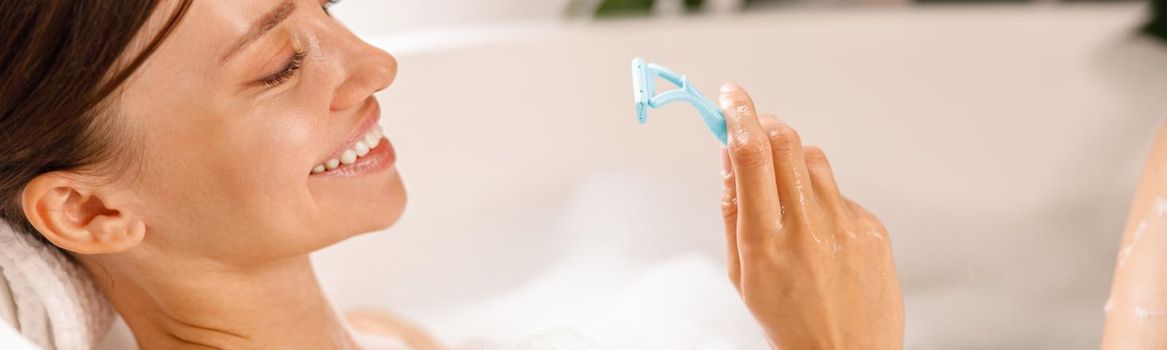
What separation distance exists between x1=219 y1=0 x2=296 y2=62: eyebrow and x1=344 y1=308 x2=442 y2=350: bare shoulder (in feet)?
1.43

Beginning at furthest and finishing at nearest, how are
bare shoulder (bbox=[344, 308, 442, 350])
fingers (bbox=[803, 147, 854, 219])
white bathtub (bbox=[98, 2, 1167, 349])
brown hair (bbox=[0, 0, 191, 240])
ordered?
white bathtub (bbox=[98, 2, 1167, 349]) → bare shoulder (bbox=[344, 308, 442, 350]) → fingers (bbox=[803, 147, 854, 219]) → brown hair (bbox=[0, 0, 191, 240])

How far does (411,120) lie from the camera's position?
1.65 meters

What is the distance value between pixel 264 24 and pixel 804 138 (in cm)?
97

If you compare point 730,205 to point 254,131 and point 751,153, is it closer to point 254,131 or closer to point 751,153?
point 751,153

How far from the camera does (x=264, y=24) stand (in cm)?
91

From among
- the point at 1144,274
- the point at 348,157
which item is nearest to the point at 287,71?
the point at 348,157

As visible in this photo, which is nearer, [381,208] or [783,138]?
[783,138]

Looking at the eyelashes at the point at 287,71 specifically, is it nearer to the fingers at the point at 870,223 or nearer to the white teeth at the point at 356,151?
the white teeth at the point at 356,151

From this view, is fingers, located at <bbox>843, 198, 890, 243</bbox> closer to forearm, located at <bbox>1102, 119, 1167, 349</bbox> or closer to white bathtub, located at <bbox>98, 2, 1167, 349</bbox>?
forearm, located at <bbox>1102, 119, 1167, 349</bbox>

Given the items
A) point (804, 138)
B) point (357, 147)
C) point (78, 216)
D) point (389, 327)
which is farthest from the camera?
point (804, 138)

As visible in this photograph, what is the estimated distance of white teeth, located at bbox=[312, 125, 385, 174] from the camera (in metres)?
1.01

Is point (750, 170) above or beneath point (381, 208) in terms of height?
beneath

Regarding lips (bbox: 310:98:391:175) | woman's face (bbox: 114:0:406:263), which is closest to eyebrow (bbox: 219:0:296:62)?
woman's face (bbox: 114:0:406:263)

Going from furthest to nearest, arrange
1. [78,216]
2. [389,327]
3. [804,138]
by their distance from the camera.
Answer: [804,138] → [389,327] → [78,216]
